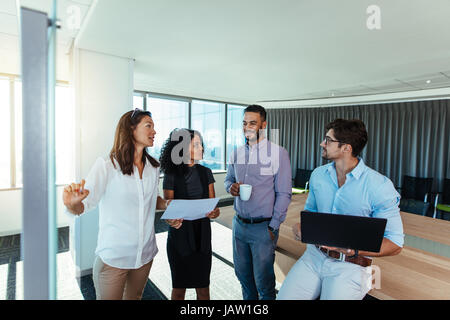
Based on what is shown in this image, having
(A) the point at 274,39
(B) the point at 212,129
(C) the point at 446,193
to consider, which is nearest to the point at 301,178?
(B) the point at 212,129

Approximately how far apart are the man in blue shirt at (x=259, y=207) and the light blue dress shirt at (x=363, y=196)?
369mm

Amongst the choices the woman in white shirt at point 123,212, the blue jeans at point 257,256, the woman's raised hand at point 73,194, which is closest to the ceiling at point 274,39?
the woman in white shirt at point 123,212

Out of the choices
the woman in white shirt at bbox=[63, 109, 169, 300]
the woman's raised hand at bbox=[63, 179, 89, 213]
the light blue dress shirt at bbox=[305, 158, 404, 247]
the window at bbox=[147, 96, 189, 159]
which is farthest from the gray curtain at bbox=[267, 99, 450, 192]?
the woman's raised hand at bbox=[63, 179, 89, 213]

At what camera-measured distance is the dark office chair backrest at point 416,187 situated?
5.07m

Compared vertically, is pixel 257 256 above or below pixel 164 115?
below

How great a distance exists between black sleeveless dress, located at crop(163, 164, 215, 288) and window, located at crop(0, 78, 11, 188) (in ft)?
12.9

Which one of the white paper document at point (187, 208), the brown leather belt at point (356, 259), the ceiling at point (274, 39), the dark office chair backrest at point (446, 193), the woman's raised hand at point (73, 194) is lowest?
the dark office chair backrest at point (446, 193)

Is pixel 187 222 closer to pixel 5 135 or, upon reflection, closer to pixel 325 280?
pixel 325 280

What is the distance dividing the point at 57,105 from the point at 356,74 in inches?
168

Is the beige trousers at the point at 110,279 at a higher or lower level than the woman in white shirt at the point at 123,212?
lower

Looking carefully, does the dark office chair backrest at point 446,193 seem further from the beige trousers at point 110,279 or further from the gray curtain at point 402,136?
the beige trousers at point 110,279

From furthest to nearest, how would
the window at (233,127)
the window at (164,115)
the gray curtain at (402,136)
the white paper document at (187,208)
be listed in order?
the window at (233,127)
the window at (164,115)
the gray curtain at (402,136)
the white paper document at (187,208)

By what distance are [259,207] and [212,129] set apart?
5252 millimetres

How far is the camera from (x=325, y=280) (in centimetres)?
136
